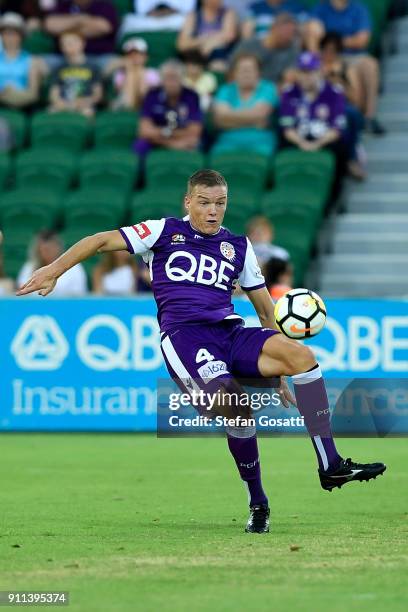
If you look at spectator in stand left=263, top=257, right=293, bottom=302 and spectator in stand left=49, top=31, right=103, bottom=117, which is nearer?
spectator in stand left=263, top=257, right=293, bottom=302

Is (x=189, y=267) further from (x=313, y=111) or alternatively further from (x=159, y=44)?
(x=159, y=44)

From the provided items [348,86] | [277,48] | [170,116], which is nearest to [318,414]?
[170,116]

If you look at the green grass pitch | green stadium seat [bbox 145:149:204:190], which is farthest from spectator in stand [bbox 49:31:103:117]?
the green grass pitch

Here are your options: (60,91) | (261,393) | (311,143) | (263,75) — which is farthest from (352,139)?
(261,393)

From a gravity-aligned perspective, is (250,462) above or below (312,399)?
below

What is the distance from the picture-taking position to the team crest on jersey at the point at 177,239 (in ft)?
28.2

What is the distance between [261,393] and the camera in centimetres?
870

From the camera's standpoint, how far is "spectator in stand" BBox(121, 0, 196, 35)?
20578 millimetres

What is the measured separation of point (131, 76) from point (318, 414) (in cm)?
1176

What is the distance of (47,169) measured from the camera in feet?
61.7

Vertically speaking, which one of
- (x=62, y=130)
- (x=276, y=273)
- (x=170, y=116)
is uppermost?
(x=170, y=116)

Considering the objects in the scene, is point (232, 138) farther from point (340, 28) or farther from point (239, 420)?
point (239, 420)

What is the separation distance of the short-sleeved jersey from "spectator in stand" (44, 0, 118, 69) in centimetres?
1222

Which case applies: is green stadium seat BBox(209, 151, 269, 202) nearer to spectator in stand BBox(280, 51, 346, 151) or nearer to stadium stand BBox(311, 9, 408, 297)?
spectator in stand BBox(280, 51, 346, 151)
